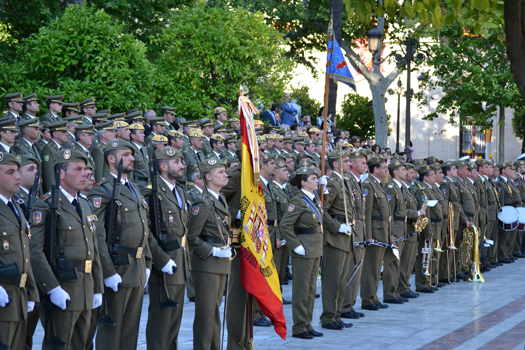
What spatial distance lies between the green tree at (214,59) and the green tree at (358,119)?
785 inches

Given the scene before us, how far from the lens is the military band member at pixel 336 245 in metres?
10.0

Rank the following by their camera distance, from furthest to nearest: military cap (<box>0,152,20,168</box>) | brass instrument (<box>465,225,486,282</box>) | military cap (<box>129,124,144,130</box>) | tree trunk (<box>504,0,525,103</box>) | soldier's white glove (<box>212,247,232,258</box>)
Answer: brass instrument (<box>465,225,486,282</box>) < military cap (<box>129,124,144,130</box>) < soldier's white glove (<box>212,247,232,258</box>) < tree trunk (<box>504,0,525,103</box>) < military cap (<box>0,152,20,168</box>)

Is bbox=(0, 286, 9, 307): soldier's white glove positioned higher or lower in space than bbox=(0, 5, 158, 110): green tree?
lower

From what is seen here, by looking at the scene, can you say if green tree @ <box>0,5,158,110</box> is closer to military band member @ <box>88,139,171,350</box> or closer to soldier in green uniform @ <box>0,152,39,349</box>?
military band member @ <box>88,139,171,350</box>

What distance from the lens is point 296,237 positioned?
9359mm

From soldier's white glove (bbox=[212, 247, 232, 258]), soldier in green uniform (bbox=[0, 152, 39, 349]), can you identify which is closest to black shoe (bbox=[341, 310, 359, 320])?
soldier's white glove (bbox=[212, 247, 232, 258])

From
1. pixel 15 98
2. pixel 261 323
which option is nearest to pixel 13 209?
pixel 261 323

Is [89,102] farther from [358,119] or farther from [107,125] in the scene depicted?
[358,119]

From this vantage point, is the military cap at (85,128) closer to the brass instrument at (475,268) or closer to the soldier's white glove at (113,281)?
the soldier's white glove at (113,281)

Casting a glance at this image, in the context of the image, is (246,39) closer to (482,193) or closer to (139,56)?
(139,56)

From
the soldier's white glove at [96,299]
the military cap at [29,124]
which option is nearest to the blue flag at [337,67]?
the military cap at [29,124]

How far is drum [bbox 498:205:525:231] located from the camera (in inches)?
697

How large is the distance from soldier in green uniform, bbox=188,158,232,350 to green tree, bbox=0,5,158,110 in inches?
260

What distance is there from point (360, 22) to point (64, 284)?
4110 millimetres
